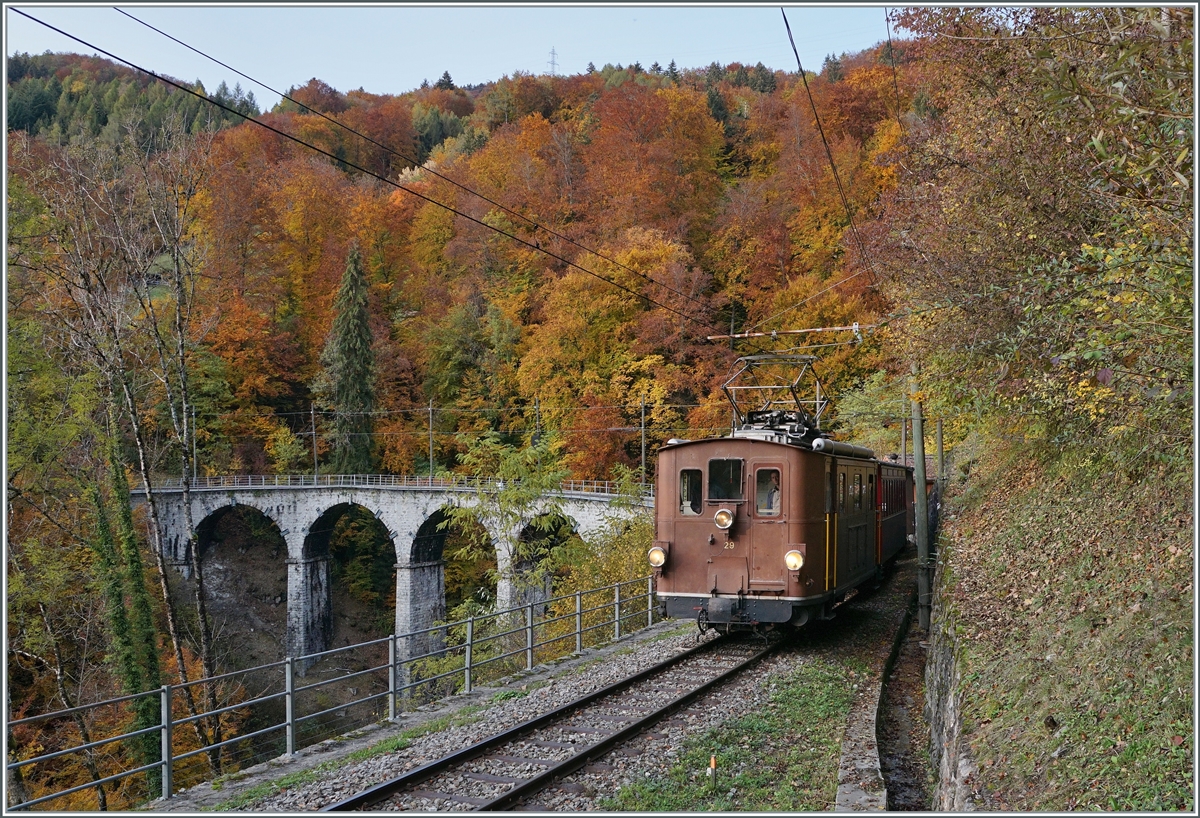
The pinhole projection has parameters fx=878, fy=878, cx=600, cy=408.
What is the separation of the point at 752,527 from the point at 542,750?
4782 mm

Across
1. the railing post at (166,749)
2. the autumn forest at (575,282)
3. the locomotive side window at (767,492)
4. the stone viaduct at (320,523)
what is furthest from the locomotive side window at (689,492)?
the stone viaduct at (320,523)

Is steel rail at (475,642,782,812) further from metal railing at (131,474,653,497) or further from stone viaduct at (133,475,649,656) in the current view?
metal railing at (131,474,653,497)

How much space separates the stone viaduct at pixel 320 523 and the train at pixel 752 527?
79.8ft

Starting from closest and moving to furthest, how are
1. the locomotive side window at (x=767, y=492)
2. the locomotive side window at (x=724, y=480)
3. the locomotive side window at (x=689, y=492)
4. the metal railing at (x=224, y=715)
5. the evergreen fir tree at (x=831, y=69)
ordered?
the locomotive side window at (x=767, y=492)
the locomotive side window at (x=724, y=480)
the locomotive side window at (x=689, y=492)
the metal railing at (x=224, y=715)
the evergreen fir tree at (x=831, y=69)

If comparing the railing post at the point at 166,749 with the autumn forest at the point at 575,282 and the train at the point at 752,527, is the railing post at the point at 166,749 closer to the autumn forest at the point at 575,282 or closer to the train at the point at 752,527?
the autumn forest at the point at 575,282

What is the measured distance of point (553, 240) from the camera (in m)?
41.6

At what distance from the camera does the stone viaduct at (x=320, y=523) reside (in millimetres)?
39844

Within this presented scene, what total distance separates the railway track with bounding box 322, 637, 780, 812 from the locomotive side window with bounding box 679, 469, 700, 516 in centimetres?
209

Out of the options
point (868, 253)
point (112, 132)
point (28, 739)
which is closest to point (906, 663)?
point (868, 253)

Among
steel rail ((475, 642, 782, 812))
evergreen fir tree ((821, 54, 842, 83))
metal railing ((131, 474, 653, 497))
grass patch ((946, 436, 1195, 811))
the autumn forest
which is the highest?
evergreen fir tree ((821, 54, 842, 83))

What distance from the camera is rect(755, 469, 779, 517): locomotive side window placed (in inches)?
447

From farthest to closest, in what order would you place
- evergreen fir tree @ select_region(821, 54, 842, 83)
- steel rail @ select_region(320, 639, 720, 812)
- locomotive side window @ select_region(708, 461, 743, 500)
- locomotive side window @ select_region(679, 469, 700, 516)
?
evergreen fir tree @ select_region(821, 54, 842, 83) → locomotive side window @ select_region(679, 469, 700, 516) → locomotive side window @ select_region(708, 461, 743, 500) → steel rail @ select_region(320, 639, 720, 812)

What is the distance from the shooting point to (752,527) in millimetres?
11375

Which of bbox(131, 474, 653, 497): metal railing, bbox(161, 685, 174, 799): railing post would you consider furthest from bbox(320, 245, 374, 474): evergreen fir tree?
bbox(161, 685, 174, 799): railing post
